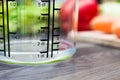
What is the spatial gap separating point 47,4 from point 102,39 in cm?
31

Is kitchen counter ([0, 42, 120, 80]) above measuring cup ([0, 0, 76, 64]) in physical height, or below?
below

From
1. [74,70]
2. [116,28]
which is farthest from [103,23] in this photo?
[74,70]

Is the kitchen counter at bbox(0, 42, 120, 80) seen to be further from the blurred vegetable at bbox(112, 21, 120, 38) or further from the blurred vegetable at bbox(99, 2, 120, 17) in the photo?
the blurred vegetable at bbox(99, 2, 120, 17)

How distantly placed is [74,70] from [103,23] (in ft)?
1.22

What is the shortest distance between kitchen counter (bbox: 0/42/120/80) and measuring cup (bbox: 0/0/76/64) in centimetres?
2

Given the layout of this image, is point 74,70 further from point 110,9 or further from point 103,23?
point 110,9

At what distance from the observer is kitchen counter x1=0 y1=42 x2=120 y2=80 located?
51 centimetres

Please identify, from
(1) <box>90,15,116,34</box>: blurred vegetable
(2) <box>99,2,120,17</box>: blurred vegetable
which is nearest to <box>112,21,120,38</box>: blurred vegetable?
(1) <box>90,15,116,34</box>: blurred vegetable

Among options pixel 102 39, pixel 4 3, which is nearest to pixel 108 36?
pixel 102 39

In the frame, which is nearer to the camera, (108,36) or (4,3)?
(4,3)

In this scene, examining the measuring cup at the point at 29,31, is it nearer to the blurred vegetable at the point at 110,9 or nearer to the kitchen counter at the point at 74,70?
the kitchen counter at the point at 74,70

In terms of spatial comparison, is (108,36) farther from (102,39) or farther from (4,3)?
(4,3)

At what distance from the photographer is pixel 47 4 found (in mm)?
560

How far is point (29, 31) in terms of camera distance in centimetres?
58
